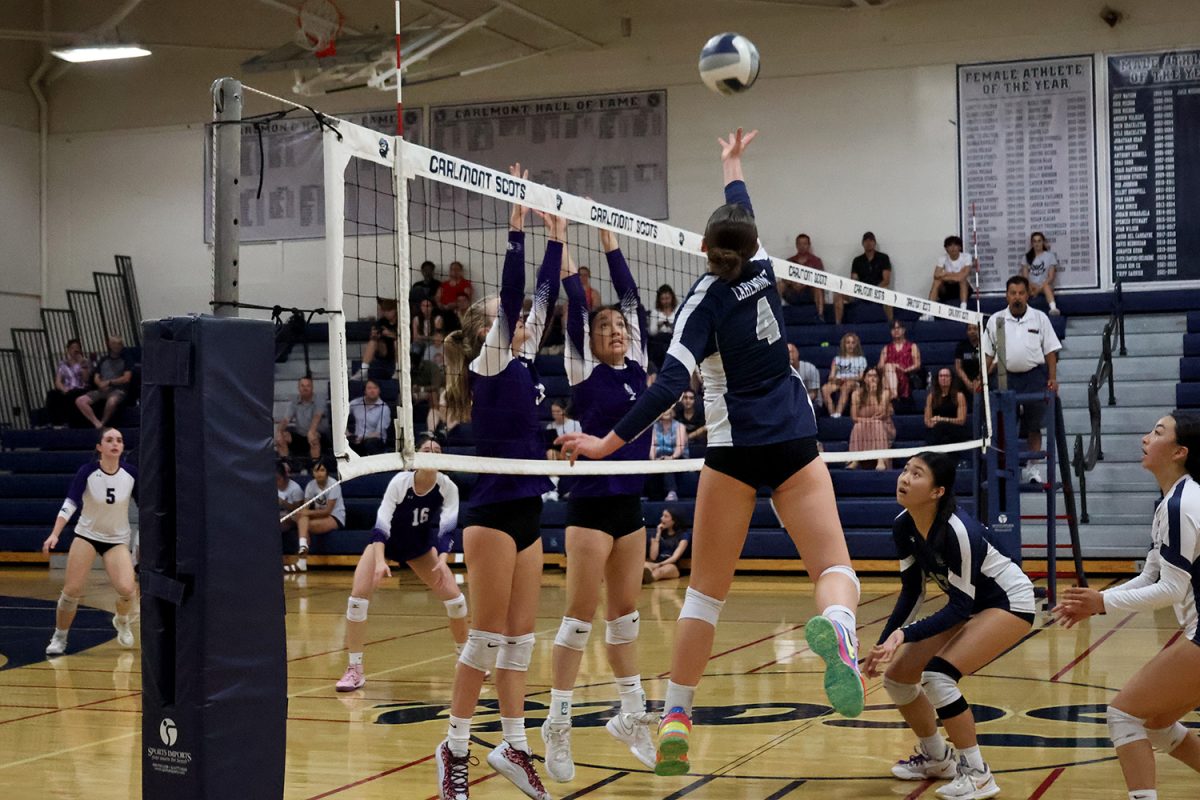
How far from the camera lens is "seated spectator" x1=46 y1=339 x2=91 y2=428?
19.1m

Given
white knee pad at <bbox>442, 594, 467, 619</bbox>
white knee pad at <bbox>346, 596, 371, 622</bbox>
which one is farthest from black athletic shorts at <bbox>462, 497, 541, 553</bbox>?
white knee pad at <bbox>346, 596, 371, 622</bbox>

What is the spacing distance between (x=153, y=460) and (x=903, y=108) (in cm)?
1547

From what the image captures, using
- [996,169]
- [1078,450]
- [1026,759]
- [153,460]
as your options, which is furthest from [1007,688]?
[996,169]

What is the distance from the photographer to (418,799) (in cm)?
528

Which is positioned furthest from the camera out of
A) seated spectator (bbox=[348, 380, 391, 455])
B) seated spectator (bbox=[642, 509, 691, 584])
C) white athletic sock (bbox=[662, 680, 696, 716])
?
seated spectator (bbox=[642, 509, 691, 584])

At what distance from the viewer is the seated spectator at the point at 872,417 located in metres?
13.8

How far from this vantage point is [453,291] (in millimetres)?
18219

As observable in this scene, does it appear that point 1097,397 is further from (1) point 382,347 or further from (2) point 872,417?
(1) point 382,347

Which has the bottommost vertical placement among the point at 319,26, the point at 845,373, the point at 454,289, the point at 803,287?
the point at 845,373

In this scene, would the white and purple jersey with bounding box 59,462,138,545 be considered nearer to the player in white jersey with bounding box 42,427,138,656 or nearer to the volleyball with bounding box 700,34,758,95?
the player in white jersey with bounding box 42,427,138,656

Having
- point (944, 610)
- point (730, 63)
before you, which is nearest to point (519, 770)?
point (944, 610)

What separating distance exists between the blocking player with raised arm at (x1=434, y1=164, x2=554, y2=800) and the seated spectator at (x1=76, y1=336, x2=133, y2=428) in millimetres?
14404

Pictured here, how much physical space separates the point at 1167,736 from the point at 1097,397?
9.99 m

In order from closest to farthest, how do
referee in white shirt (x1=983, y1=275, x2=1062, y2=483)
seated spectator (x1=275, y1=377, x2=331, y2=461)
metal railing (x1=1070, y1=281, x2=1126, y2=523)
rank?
1. metal railing (x1=1070, y1=281, x2=1126, y2=523)
2. referee in white shirt (x1=983, y1=275, x2=1062, y2=483)
3. seated spectator (x1=275, y1=377, x2=331, y2=461)
